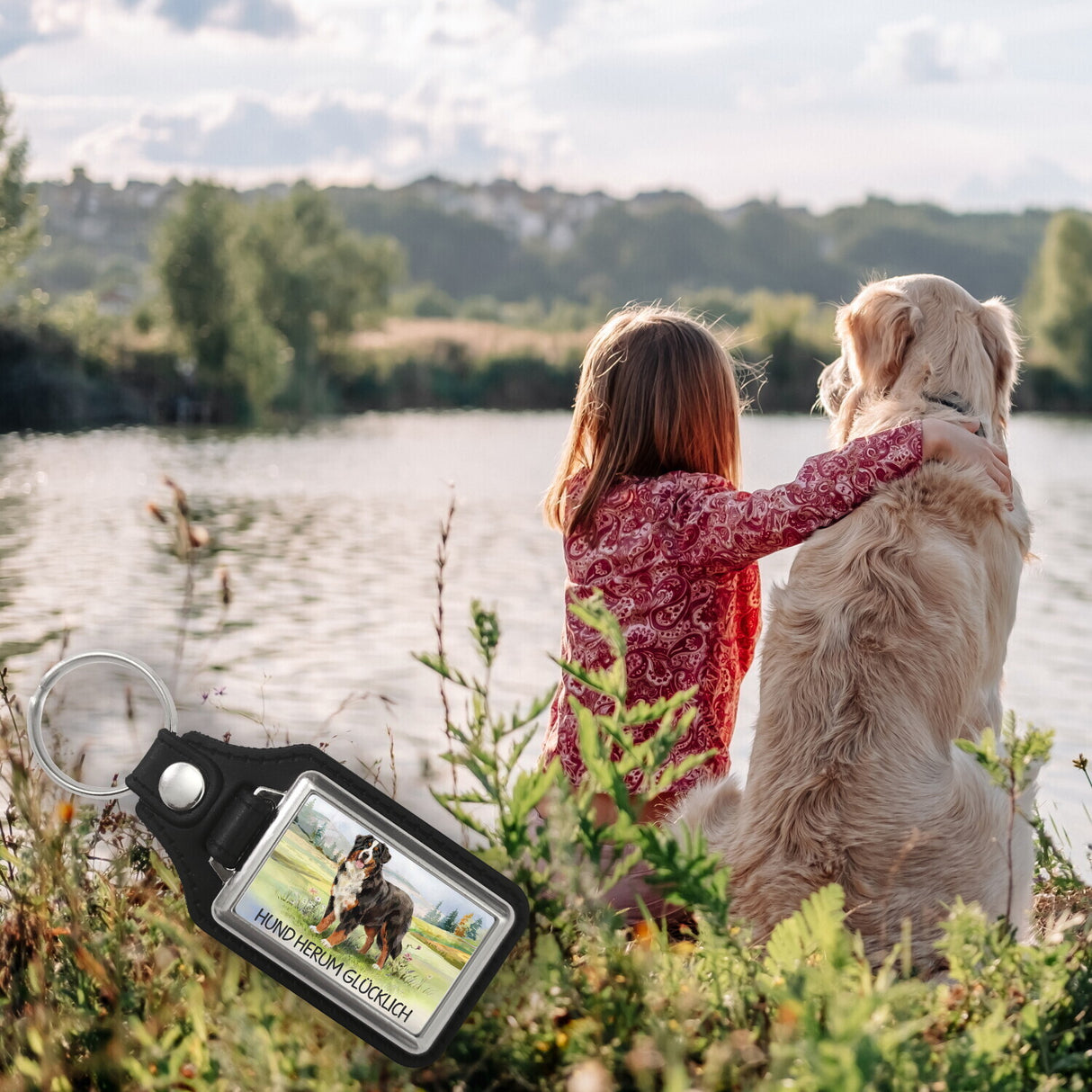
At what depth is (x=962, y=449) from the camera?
2.95m

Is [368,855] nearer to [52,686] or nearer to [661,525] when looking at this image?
[52,686]

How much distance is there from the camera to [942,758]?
8.43 ft

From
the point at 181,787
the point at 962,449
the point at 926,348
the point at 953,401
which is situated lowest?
the point at 181,787

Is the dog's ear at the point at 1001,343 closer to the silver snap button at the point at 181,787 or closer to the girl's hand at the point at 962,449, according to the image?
the girl's hand at the point at 962,449

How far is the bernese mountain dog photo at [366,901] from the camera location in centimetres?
164

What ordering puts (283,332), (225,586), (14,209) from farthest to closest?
(283,332), (14,209), (225,586)

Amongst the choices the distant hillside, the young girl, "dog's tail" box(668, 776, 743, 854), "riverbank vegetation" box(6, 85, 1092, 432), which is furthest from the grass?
the distant hillside

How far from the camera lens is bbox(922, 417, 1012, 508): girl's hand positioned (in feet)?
9.66

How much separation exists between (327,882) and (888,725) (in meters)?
1.43

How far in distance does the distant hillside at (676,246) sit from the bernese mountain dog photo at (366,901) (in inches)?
5010

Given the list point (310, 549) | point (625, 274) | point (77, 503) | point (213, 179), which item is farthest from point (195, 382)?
point (625, 274)

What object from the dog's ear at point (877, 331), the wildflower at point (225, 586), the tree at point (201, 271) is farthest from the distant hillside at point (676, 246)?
the wildflower at point (225, 586)

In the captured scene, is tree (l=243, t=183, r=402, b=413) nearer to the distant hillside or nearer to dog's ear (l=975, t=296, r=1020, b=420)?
dog's ear (l=975, t=296, r=1020, b=420)

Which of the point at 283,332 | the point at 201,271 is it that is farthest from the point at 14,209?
the point at 283,332
